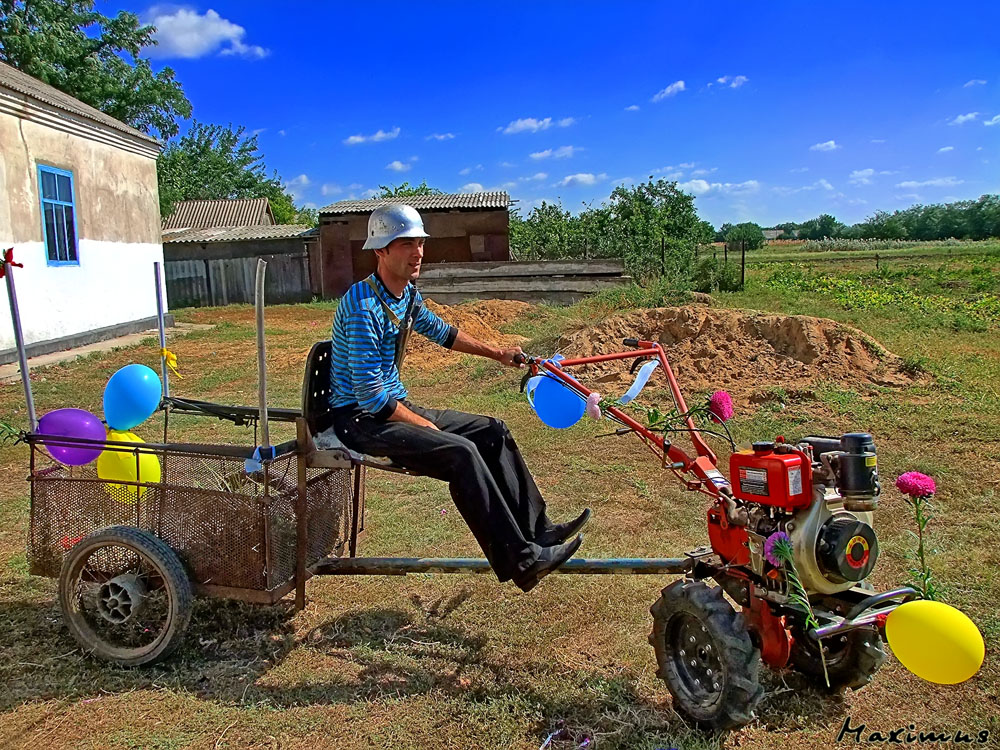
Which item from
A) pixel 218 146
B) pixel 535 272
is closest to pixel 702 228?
pixel 535 272

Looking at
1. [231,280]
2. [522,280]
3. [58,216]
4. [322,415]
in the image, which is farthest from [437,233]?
[322,415]

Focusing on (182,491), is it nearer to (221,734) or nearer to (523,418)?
(221,734)

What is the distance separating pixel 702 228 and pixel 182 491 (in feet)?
105

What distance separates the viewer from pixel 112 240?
15875 millimetres

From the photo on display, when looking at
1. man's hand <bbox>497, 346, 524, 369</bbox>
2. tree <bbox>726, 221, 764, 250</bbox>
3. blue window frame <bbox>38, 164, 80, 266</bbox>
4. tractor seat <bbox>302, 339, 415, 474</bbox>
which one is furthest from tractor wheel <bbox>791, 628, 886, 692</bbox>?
tree <bbox>726, 221, 764, 250</bbox>

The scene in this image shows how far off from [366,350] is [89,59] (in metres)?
29.1

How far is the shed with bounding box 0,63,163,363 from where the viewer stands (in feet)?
40.3

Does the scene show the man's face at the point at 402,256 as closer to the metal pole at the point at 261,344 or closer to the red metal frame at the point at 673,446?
the metal pole at the point at 261,344

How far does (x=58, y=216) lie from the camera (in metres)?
13.7

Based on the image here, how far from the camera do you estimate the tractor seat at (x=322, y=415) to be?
3218 millimetres

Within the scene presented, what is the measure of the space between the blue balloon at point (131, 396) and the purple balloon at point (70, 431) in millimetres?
108

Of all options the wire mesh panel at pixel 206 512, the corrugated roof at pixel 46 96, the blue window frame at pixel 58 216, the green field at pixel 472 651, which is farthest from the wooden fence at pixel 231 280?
the wire mesh panel at pixel 206 512

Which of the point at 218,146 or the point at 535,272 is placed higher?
the point at 218,146

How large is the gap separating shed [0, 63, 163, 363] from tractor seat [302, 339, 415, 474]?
10.3 meters
